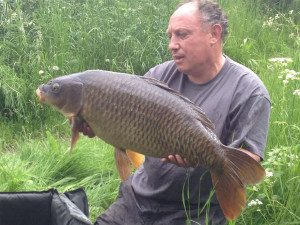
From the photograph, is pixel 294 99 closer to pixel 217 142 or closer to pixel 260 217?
pixel 260 217

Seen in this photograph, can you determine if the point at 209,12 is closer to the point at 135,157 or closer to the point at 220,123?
the point at 220,123

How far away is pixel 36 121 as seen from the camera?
413 centimetres

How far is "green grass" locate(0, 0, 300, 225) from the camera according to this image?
105 inches

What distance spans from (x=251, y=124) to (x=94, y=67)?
2700 millimetres

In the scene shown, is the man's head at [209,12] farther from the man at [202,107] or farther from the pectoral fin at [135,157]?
the pectoral fin at [135,157]

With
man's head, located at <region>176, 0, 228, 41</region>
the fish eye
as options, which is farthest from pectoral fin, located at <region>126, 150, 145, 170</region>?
man's head, located at <region>176, 0, 228, 41</region>

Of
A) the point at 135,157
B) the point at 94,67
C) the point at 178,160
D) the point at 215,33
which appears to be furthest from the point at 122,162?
the point at 94,67

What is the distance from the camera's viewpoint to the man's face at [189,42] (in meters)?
2.44

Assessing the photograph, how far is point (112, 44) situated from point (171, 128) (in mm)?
3060

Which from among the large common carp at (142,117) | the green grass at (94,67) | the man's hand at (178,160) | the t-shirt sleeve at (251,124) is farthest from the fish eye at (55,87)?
the green grass at (94,67)

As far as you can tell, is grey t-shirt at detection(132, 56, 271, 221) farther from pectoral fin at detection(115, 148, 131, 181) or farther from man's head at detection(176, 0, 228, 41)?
pectoral fin at detection(115, 148, 131, 181)

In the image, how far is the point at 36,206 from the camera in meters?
2.61

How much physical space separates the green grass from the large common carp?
1.62 ft

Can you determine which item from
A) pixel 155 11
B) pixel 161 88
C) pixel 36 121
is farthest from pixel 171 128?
pixel 155 11
